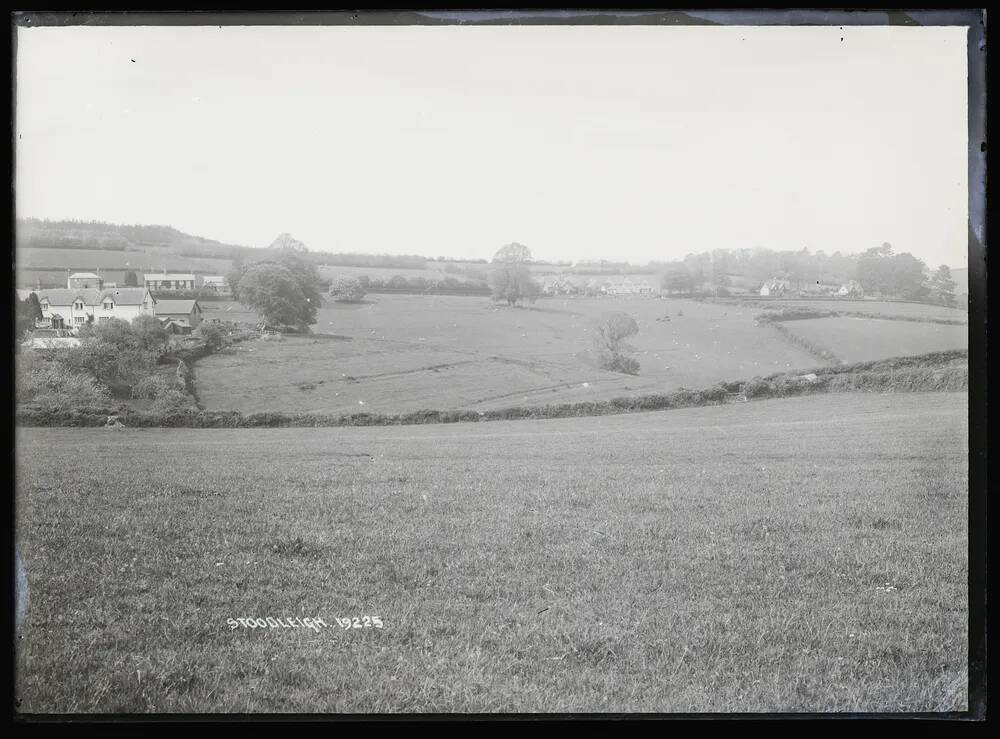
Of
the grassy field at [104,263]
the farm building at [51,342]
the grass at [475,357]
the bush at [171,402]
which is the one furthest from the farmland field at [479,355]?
the farm building at [51,342]

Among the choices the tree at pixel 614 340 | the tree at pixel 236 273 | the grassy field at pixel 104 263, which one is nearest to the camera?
the grassy field at pixel 104 263

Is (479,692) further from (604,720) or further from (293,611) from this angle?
(293,611)

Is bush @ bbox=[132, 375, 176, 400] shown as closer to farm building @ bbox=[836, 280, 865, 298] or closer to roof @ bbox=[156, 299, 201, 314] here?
roof @ bbox=[156, 299, 201, 314]

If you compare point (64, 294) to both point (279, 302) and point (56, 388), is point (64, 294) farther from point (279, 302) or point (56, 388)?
point (279, 302)

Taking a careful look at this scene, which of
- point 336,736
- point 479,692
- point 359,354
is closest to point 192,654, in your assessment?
point 336,736

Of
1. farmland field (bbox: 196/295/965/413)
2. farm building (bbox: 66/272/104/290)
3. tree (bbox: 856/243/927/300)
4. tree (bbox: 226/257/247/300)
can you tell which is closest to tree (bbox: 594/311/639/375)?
farmland field (bbox: 196/295/965/413)

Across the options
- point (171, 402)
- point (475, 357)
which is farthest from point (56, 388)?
point (475, 357)

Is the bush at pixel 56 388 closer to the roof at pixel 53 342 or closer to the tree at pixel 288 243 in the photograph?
the roof at pixel 53 342

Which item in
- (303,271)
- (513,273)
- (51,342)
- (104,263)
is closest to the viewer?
(104,263)
